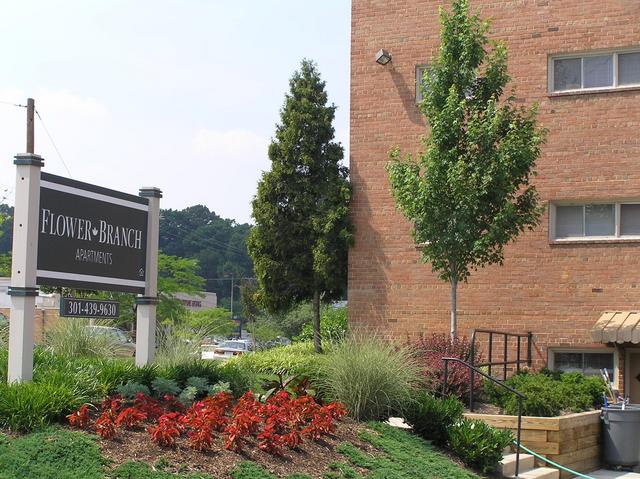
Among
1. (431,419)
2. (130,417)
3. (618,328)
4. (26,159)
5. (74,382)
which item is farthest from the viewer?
(618,328)

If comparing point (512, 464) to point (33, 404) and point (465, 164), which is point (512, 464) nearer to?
point (33, 404)

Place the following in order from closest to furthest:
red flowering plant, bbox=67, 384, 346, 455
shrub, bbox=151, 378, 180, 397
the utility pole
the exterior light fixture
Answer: red flowering plant, bbox=67, 384, 346, 455
shrub, bbox=151, 378, 180, 397
the exterior light fixture
the utility pole

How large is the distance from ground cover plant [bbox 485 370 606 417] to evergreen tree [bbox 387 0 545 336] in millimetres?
2617

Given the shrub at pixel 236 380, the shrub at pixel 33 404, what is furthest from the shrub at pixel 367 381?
the shrub at pixel 33 404

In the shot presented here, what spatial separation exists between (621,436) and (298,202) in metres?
9.26

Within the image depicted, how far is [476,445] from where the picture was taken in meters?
10.8

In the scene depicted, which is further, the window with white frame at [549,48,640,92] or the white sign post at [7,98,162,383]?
the window with white frame at [549,48,640,92]

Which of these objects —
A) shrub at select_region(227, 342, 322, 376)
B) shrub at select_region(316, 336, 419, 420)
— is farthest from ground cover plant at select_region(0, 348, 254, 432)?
shrub at select_region(227, 342, 322, 376)

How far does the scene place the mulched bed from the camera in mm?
7945

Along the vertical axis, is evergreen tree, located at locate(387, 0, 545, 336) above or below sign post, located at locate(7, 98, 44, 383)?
above

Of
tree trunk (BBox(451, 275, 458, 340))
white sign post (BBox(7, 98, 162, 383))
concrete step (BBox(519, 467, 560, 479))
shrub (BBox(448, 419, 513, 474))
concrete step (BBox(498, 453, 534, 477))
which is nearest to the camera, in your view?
white sign post (BBox(7, 98, 162, 383))

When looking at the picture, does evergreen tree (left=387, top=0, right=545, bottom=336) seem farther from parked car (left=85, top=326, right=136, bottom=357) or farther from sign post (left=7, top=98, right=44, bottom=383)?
sign post (left=7, top=98, right=44, bottom=383)

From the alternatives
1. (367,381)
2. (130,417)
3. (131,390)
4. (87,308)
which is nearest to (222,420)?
(130,417)

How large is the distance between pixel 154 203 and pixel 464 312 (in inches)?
358
